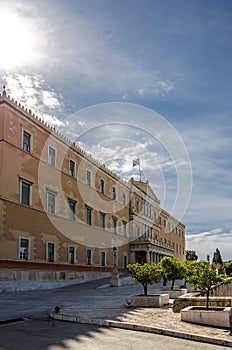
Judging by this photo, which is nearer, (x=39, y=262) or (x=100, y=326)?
(x=100, y=326)

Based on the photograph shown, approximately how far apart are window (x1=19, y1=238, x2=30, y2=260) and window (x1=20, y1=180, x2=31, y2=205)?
2.56 m

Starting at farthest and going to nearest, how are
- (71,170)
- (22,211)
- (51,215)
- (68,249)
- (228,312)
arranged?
(71,170), (68,249), (51,215), (22,211), (228,312)

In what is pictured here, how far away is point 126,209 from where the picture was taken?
4709cm

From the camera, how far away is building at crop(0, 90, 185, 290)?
992 inches

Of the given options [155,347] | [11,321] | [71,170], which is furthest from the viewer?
[71,170]

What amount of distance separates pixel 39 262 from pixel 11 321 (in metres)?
17.2

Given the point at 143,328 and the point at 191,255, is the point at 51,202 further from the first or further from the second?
the point at 191,255

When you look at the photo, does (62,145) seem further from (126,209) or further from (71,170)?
(126,209)

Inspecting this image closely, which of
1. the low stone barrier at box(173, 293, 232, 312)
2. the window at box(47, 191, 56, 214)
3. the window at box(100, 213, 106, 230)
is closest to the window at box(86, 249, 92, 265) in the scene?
the window at box(100, 213, 106, 230)

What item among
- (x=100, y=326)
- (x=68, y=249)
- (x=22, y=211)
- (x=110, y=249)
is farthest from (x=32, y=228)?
(x=100, y=326)

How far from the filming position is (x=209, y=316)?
9711mm

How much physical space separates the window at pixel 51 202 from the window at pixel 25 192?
263 cm

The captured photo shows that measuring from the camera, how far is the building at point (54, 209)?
992 inches

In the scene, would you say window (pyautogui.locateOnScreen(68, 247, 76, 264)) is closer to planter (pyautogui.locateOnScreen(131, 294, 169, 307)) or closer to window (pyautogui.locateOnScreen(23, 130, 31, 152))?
window (pyautogui.locateOnScreen(23, 130, 31, 152))
